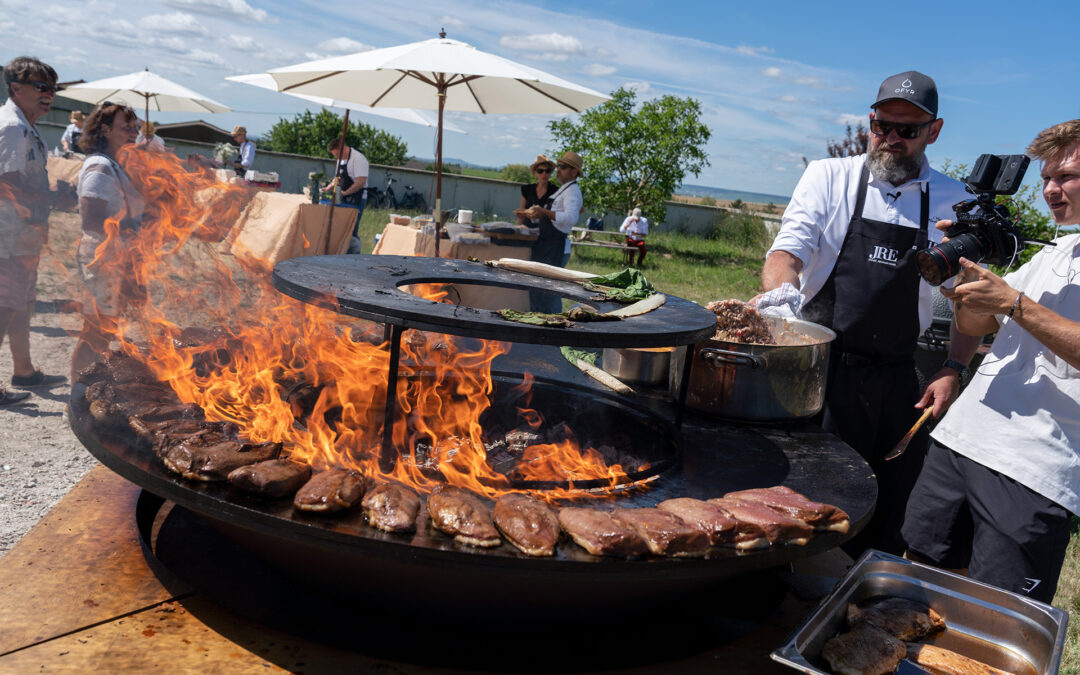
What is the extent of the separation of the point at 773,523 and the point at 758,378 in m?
0.99

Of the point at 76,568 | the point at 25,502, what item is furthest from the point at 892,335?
the point at 25,502

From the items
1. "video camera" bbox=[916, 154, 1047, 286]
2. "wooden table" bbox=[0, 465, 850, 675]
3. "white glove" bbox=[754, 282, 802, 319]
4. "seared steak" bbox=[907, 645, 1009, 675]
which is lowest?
"wooden table" bbox=[0, 465, 850, 675]

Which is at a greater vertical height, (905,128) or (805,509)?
(905,128)

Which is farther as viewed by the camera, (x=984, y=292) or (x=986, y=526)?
→ (x=986, y=526)

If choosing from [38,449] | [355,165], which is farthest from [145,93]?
[38,449]

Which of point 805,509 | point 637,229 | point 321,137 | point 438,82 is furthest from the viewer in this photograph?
point 321,137

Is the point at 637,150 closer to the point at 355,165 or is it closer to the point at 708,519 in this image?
the point at 355,165

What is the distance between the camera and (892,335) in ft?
10.6

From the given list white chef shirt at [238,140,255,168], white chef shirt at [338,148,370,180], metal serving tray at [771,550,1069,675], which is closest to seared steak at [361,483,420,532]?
metal serving tray at [771,550,1069,675]

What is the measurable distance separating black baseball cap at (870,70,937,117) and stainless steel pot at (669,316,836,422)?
1027 mm

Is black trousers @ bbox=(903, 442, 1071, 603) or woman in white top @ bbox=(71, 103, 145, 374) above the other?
woman in white top @ bbox=(71, 103, 145, 374)

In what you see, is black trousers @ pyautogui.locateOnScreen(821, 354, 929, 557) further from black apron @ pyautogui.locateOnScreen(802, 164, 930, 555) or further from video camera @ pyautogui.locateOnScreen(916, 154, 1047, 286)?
video camera @ pyautogui.locateOnScreen(916, 154, 1047, 286)

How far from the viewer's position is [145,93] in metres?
13.5

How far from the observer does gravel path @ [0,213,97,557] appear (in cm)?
403
